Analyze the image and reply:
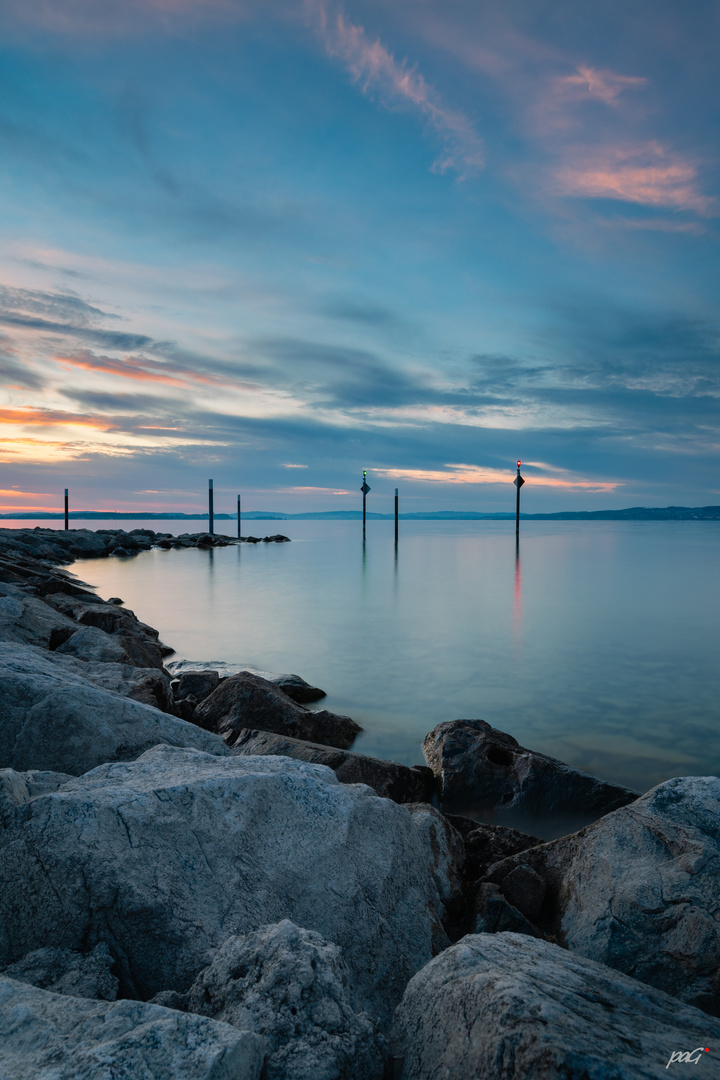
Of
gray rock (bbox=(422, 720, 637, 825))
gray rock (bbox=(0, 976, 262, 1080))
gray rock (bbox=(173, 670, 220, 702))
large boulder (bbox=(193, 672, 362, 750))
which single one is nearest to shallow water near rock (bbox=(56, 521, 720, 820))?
large boulder (bbox=(193, 672, 362, 750))

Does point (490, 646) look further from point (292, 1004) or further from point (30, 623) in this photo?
point (292, 1004)

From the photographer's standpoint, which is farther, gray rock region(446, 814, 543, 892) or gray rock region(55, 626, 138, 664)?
gray rock region(55, 626, 138, 664)

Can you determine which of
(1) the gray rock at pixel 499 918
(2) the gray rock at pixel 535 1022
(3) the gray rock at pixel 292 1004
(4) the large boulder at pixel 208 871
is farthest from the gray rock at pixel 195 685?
(2) the gray rock at pixel 535 1022

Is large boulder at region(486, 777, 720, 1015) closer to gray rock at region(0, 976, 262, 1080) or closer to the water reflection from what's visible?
gray rock at region(0, 976, 262, 1080)

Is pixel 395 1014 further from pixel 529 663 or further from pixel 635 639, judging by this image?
pixel 635 639

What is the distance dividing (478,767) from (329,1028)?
547 cm

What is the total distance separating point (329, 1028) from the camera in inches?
81.4

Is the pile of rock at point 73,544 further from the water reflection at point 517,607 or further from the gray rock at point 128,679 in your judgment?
the gray rock at point 128,679

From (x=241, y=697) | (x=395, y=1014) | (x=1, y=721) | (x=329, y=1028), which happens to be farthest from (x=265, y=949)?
(x=241, y=697)

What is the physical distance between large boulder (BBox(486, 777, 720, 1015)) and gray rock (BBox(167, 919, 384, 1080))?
2.10 m

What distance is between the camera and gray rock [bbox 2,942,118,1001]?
2.40 meters

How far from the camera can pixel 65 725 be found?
4375 millimetres

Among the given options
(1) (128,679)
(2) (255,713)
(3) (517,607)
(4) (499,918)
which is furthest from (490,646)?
(4) (499,918)

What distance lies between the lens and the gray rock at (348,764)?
6184 mm
